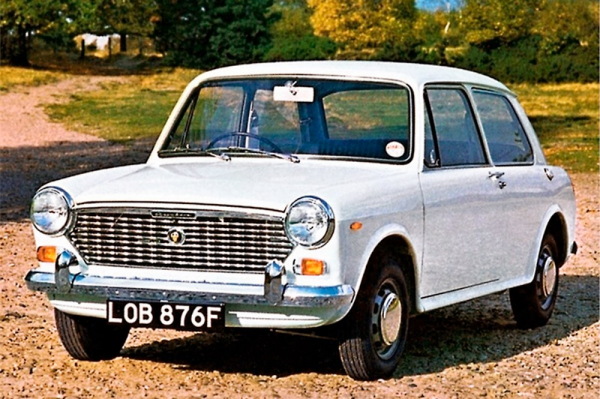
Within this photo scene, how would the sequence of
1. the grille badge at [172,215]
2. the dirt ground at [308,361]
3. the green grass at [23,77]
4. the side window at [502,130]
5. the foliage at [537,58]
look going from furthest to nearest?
the foliage at [537,58]
the green grass at [23,77]
the side window at [502,130]
the dirt ground at [308,361]
the grille badge at [172,215]

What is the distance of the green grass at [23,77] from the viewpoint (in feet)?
143

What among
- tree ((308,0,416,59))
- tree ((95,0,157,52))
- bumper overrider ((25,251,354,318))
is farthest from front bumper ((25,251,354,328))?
tree ((308,0,416,59))

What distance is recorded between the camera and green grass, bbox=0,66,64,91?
143 feet

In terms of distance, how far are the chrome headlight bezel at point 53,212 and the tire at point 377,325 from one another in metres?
1.48

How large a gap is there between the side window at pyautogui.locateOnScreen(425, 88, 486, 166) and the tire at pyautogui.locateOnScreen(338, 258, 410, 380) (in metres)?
1.01

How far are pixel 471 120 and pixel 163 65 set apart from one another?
50851 millimetres

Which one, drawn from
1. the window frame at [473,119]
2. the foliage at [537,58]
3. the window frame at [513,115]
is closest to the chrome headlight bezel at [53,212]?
the window frame at [473,119]

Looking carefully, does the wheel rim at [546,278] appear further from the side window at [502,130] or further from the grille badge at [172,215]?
the grille badge at [172,215]

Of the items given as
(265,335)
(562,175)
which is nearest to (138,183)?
(265,335)

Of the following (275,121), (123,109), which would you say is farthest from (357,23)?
(275,121)

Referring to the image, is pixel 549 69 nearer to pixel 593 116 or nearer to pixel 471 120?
pixel 593 116

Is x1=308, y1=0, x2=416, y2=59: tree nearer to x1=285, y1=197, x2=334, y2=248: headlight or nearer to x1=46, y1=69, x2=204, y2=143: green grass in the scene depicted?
x1=46, y1=69, x2=204, y2=143: green grass

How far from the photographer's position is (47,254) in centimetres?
641

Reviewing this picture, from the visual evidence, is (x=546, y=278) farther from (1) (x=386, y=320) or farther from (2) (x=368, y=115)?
(1) (x=386, y=320)
